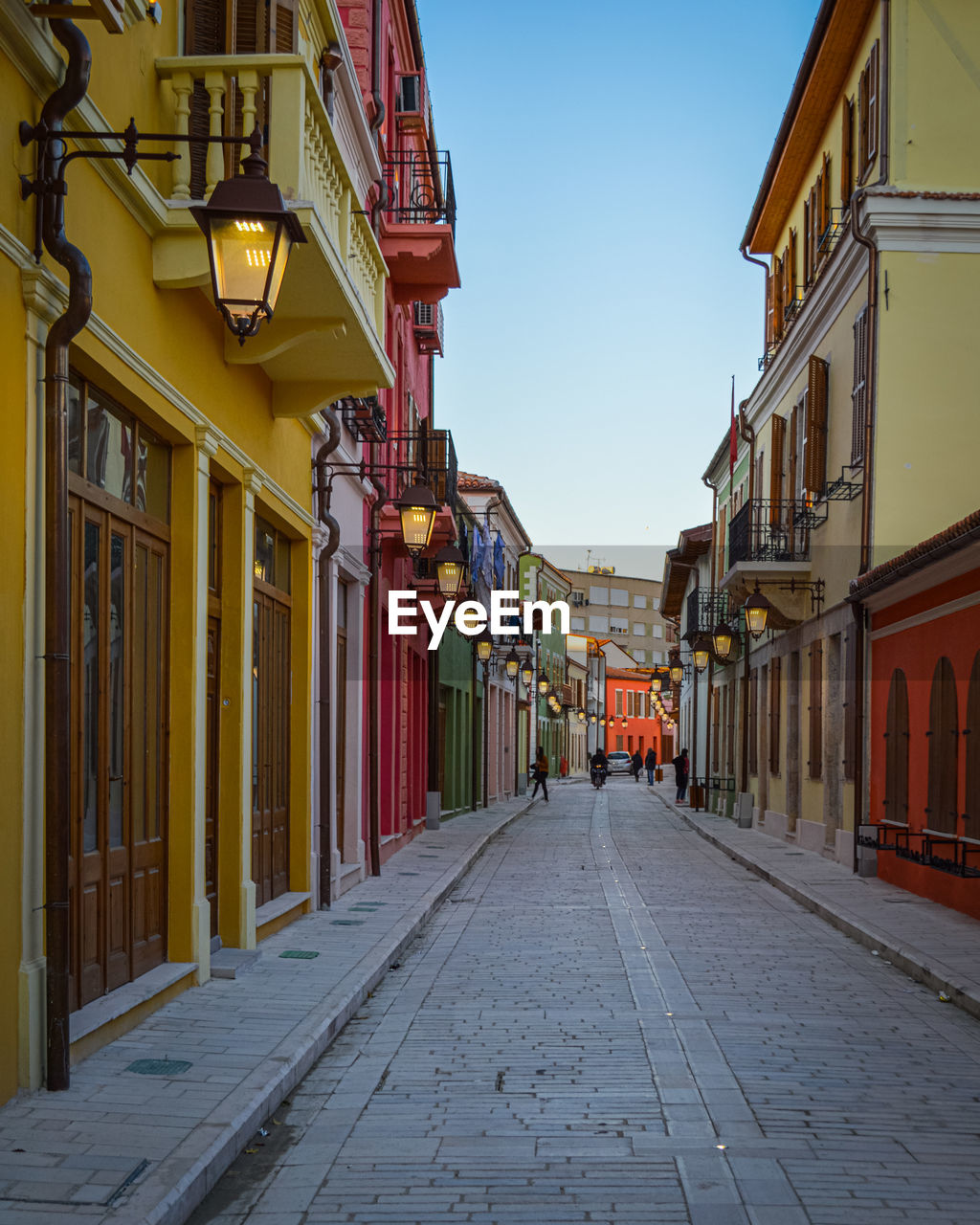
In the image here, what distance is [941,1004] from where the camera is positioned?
30.0 ft

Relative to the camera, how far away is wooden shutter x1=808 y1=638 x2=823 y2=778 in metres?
21.4

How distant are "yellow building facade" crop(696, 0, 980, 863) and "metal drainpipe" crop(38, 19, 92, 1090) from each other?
44.0 feet

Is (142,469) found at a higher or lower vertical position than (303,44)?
lower

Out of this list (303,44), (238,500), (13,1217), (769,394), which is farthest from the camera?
(769,394)

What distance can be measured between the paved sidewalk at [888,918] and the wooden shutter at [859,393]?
5479 mm

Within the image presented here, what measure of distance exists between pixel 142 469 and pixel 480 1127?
13.9 feet

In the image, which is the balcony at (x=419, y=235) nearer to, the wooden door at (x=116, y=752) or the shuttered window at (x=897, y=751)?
the shuttered window at (x=897, y=751)

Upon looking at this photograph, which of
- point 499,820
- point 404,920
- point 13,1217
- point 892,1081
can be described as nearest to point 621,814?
point 499,820

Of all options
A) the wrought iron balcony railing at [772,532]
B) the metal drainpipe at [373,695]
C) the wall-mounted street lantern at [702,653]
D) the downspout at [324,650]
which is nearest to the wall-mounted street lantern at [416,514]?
the downspout at [324,650]

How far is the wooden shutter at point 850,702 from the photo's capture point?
59.9 feet

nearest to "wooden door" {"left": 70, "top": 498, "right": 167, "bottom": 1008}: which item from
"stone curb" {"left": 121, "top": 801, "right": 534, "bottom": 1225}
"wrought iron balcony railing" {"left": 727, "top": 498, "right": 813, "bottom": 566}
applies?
"stone curb" {"left": 121, "top": 801, "right": 534, "bottom": 1225}

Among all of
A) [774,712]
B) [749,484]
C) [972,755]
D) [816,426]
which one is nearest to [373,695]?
[972,755]

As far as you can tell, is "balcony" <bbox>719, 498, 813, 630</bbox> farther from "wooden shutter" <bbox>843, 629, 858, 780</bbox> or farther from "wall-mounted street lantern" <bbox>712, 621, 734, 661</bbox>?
"wooden shutter" <bbox>843, 629, 858, 780</bbox>

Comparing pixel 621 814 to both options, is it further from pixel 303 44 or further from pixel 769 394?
pixel 303 44
